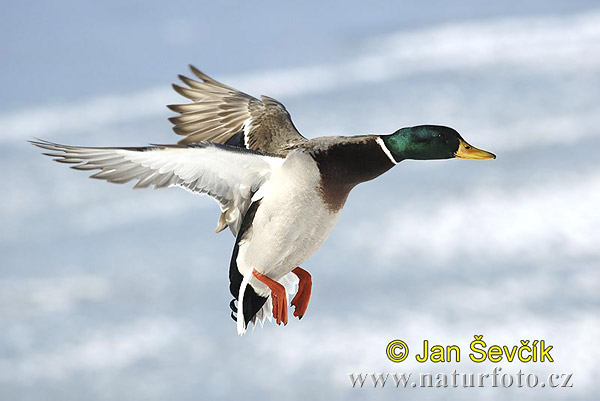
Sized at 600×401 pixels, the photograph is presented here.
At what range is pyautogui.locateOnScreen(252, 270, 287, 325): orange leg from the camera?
138 centimetres

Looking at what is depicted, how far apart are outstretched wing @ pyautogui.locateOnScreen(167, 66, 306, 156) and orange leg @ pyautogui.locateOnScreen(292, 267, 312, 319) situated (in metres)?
0.28

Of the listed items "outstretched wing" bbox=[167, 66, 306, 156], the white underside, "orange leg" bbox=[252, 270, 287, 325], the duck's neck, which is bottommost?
"orange leg" bbox=[252, 270, 287, 325]

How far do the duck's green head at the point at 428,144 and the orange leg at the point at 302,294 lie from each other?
13.1 inches

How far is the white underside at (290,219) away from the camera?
134cm

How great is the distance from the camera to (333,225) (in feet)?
4.54

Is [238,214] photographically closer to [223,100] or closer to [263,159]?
[263,159]

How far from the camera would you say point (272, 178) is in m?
1.37

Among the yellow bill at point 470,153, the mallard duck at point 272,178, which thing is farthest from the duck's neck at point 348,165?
the yellow bill at point 470,153

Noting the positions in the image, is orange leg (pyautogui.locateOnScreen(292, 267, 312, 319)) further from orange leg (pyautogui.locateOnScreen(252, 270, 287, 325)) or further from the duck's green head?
the duck's green head

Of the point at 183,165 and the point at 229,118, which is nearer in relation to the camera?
the point at 183,165

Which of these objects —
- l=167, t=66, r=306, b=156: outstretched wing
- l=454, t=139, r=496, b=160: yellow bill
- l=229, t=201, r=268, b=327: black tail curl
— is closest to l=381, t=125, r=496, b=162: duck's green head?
l=454, t=139, r=496, b=160: yellow bill

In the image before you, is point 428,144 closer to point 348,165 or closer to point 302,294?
point 348,165

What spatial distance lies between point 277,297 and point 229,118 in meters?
0.61

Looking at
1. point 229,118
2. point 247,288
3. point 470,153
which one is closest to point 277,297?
point 247,288
